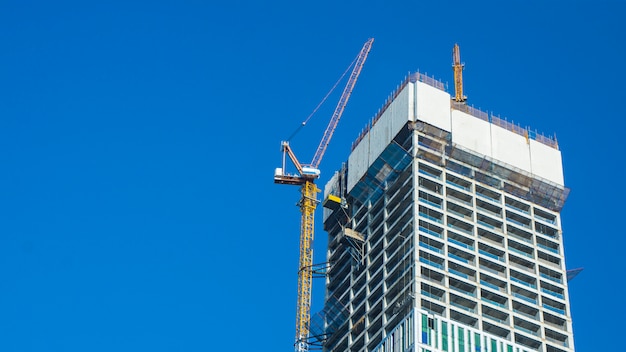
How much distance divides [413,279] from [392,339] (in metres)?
9.19

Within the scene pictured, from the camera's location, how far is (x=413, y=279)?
199375 millimetres

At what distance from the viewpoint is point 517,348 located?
199250 mm

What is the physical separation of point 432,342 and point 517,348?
14838 mm

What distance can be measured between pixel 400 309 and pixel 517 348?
1703cm

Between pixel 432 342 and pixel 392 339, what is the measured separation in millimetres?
6760

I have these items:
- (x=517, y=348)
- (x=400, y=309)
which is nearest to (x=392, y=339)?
(x=400, y=309)

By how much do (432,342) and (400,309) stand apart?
9261 mm

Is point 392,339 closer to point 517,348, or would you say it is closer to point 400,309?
point 400,309

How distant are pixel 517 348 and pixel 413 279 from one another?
1719cm

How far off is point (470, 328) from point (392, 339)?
10.8m

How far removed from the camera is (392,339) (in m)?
196

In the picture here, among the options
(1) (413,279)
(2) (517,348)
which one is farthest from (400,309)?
(2) (517,348)

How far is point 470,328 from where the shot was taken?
196500 mm

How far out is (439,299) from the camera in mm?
199625
